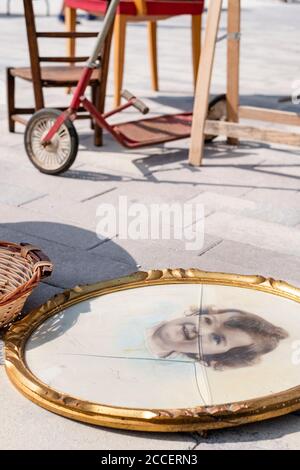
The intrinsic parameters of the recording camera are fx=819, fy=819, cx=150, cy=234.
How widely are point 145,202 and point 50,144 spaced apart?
0.76m

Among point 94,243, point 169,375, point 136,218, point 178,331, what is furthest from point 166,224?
point 169,375

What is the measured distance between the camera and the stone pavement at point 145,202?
7.46 feet

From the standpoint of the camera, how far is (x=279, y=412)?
231 cm

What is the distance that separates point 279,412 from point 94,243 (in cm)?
161

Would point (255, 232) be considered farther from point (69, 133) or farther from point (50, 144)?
point (50, 144)

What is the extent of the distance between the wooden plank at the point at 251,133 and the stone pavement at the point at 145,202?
208 millimetres

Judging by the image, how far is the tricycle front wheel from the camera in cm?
459

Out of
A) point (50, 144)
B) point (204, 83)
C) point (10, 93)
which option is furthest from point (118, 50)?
point (50, 144)

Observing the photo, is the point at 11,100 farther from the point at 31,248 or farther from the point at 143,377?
the point at 143,377

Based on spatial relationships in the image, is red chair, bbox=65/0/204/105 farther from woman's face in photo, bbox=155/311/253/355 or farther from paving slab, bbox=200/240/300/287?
woman's face in photo, bbox=155/311/253/355

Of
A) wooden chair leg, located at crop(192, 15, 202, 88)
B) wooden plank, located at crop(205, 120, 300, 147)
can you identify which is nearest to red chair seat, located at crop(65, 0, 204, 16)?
wooden chair leg, located at crop(192, 15, 202, 88)

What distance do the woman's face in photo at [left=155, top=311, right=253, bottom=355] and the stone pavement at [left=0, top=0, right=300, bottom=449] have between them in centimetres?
38

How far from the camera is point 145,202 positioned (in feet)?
14.0

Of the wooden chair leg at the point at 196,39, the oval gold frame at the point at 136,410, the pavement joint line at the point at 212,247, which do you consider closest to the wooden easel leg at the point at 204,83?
the pavement joint line at the point at 212,247
